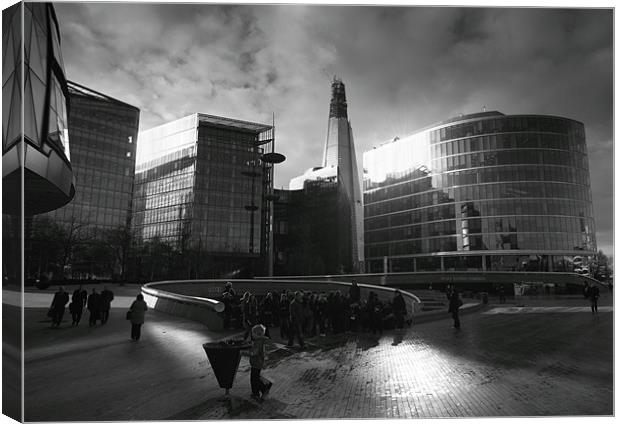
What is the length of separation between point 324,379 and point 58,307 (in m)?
8.15

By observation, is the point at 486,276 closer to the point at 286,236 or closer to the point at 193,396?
the point at 286,236

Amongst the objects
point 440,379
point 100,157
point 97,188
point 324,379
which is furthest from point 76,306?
point 97,188

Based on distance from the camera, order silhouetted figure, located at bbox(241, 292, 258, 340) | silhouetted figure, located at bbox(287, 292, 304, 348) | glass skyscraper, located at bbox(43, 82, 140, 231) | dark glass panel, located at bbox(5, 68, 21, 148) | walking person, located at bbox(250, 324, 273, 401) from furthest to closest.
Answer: silhouetted figure, located at bbox(241, 292, 258, 340) → glass skyscraper, located at bbox(43, 82, 140, 231) → silhouetted figure, located at bbox(287, 292, 304, 348) → dark glass panel, located at bbox(5, 68, 21, 148) → walking person, located at bbox(250, 324, 273, 401)

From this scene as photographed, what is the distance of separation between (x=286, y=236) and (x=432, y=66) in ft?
172

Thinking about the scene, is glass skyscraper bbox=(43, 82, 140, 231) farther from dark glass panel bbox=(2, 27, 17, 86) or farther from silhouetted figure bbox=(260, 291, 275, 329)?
silhouetted figure bbox=(260, 291, 275, 329)

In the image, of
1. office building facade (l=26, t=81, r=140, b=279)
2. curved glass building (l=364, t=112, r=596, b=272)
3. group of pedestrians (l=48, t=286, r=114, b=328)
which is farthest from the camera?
curved glass building (l=364, t=112, r=596, b=272)

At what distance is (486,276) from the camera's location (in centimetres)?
3812

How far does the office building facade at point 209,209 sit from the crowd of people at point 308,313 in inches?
623

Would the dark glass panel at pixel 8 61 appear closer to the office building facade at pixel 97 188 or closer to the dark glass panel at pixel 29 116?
the dark glass panel at pixel 29 116

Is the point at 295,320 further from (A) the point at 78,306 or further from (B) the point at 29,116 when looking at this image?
(B) the point at 29,116

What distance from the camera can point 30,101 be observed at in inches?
294

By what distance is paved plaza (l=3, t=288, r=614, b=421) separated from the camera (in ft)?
20.6

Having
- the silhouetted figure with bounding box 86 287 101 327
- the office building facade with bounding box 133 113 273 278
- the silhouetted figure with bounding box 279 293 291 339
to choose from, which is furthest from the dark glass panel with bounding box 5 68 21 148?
the office building facade with bounding box 133 113 273 278

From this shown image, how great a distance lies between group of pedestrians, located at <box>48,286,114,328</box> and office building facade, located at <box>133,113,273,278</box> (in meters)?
13.5
